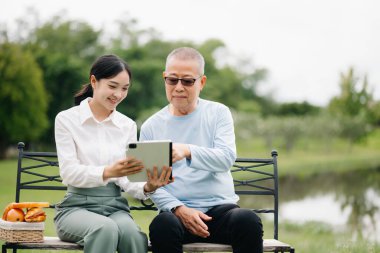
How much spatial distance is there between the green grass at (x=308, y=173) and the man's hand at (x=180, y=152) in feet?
9.46

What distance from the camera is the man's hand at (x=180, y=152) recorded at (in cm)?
→ 371

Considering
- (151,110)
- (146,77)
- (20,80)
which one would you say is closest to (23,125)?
(20,80)

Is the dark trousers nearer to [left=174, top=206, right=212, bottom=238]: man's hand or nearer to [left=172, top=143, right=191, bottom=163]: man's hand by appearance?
[left=174, top=206, right=212, bottom=238]: man's hand

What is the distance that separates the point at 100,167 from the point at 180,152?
0.55 meters

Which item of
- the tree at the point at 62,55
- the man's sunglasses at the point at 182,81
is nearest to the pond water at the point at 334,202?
the man's sunglasses at the point at 182,81

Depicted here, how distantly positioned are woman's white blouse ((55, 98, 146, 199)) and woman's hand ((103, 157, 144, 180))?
0.16 metres

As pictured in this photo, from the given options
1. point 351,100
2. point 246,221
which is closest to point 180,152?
point 246,221

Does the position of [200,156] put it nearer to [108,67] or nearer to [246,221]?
[246,221]

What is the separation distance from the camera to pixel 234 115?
40625 mm

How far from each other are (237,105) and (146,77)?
2085 centimetres

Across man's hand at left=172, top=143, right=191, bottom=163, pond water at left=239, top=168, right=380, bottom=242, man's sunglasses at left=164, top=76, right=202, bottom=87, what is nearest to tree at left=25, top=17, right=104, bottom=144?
pond water at left=239, top=168, right=380, bottom=242

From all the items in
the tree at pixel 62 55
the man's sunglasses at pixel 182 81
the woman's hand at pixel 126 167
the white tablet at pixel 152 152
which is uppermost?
the tree at pixel 62 55

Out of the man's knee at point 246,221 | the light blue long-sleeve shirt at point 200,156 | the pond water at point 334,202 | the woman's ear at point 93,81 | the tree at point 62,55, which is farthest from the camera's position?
the tree at point 62,55

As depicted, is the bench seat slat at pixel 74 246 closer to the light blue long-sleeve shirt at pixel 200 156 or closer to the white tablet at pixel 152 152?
the light blue long-sleeve shirt at pixel 200 156
